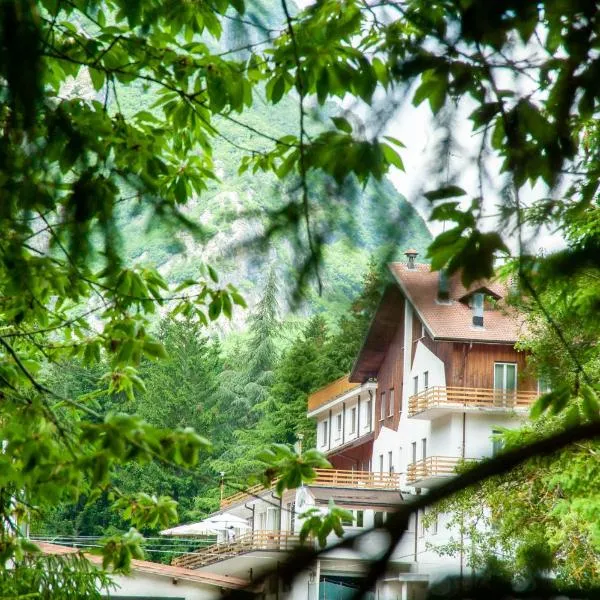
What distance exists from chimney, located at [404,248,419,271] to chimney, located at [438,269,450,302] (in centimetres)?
4

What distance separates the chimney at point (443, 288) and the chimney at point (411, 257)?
4 centimetres

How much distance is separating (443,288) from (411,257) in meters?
0.09

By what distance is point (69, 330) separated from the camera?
4500 millimetres

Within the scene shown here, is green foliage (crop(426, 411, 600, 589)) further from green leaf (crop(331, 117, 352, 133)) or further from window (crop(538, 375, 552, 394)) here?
green leaf (crop(331, 117, 352, 133))

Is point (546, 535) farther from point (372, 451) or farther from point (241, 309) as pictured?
point (372, 451)

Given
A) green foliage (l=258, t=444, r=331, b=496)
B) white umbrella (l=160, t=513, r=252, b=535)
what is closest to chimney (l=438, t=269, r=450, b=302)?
green foliage (l=258, t=444, r=331, b=496)

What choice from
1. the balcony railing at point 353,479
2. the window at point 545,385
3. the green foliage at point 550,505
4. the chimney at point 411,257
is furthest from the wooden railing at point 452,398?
the chimney at point 411,257

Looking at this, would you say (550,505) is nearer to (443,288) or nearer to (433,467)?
(433,467)

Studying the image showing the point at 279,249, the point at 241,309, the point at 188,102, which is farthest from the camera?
the point at 241,309

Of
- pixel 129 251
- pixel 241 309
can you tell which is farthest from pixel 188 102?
pixel 129 251

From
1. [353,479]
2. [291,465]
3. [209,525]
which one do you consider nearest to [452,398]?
[353,479]

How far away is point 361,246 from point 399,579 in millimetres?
691

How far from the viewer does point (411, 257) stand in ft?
5.47

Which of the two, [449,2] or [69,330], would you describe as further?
[69,330]
